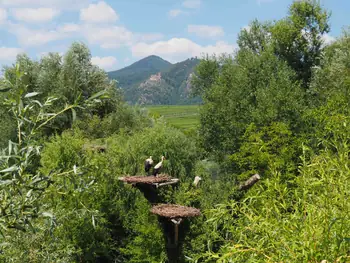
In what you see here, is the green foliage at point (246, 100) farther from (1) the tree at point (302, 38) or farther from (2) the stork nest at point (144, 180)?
(2) the stork nest at point (144, 180)

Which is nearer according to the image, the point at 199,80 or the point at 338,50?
the point at 338,50

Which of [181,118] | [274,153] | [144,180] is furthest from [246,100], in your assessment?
[181,118]

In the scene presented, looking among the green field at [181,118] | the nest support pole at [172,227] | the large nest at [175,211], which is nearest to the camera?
the large nest at [175,211]

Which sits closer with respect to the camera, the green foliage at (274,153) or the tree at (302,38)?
the green foliage at (274,153)

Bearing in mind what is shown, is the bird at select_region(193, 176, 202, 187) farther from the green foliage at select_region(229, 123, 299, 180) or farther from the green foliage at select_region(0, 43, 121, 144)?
the green foliage at select_region(0, 43, 121, 144)

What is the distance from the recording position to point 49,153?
19734 millimetres

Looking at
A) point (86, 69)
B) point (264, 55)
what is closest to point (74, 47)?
point (86, 69)

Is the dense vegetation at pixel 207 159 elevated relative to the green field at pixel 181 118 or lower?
elevated

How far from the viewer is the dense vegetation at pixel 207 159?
3.49 m

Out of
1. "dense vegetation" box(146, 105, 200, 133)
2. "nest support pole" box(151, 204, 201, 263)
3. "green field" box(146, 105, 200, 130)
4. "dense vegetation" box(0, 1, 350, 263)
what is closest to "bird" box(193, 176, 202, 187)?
"dense vegetation" box(0, 1, 350, 263)

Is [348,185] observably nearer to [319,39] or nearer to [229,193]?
[229,193]

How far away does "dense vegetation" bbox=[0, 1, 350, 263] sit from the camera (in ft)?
11.5

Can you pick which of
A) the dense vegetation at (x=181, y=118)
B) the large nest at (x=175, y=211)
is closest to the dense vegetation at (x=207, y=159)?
the large nest at (x=175, y=211)

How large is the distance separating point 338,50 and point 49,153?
1992 centimetres
